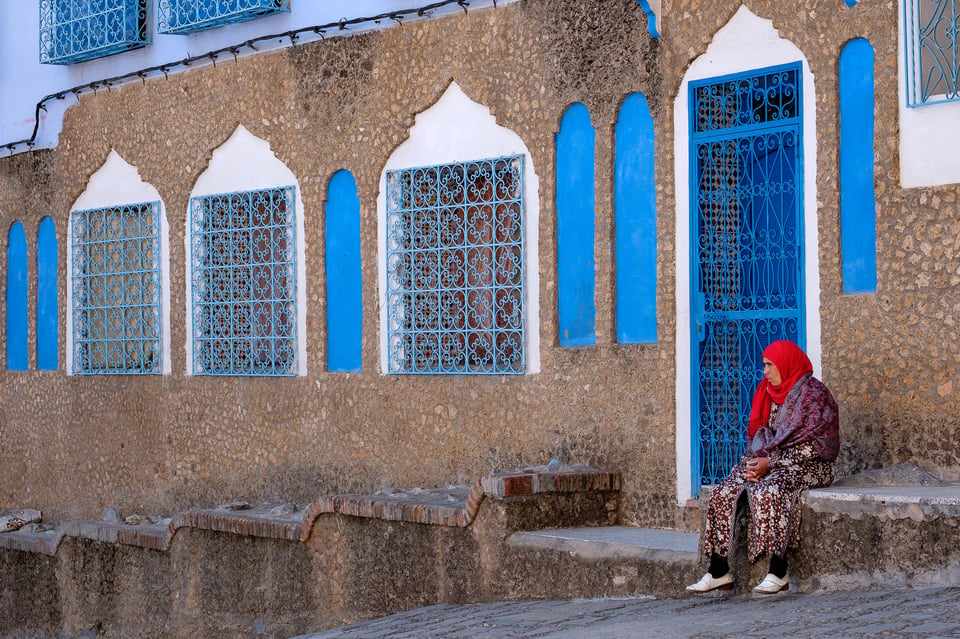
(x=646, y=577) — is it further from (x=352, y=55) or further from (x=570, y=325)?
(x=352, y=55)

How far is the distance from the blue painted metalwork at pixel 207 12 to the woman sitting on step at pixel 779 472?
5168 millimetres

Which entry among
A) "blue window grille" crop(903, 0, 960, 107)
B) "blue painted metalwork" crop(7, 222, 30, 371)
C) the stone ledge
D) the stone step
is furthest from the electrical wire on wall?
the stone step

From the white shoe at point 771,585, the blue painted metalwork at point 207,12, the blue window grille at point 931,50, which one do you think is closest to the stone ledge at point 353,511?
the white shoe at point 771,585

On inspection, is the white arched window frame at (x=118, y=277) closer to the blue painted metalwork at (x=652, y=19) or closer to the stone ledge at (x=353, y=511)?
the stone ledge at (x=353, y=511)

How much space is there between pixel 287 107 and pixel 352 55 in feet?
2.43

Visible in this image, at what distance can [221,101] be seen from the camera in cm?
1059

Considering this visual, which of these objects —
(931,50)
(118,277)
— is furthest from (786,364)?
(118,277)

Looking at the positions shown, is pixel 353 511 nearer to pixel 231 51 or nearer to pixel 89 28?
pixel 231 51

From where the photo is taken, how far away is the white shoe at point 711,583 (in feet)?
20.5

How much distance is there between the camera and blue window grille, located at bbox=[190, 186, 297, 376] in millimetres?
10164

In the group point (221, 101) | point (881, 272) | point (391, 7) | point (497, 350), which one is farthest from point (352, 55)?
point (881, 272)

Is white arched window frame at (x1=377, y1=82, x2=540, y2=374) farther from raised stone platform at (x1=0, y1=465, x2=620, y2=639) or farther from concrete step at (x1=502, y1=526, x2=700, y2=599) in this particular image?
concrete step at (x1=502, y1=526, x2=700, y2=599)

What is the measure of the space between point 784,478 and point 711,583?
1.81 ft

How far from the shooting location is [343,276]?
32.1 ft
